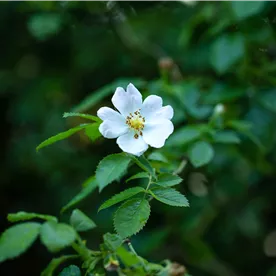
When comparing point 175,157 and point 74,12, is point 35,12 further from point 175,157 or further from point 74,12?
point 175,157

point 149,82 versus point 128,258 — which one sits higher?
point 128,258

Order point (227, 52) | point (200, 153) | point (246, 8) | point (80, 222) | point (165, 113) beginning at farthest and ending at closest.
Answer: point (227, 52), point (246, 8), point (200, 153), point (80, 222), point (165, 113)

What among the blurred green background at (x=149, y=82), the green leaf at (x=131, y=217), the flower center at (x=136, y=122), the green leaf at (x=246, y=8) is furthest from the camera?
the blurred green background at (x=149, y=82)

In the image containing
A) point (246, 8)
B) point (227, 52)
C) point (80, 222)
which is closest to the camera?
point (80, 222)

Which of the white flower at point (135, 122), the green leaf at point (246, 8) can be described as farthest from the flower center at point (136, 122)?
the green leaf at point (246, 8)

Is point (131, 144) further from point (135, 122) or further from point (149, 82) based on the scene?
point (149, 82)

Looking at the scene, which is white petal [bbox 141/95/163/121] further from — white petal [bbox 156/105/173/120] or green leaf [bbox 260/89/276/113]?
green leaf [bbox 260/89/276/113]

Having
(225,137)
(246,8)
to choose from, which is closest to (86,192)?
(225,137)

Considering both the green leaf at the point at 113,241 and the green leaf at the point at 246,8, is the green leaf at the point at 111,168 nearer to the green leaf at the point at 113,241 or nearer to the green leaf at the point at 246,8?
the green leaf at the point at 113,241
